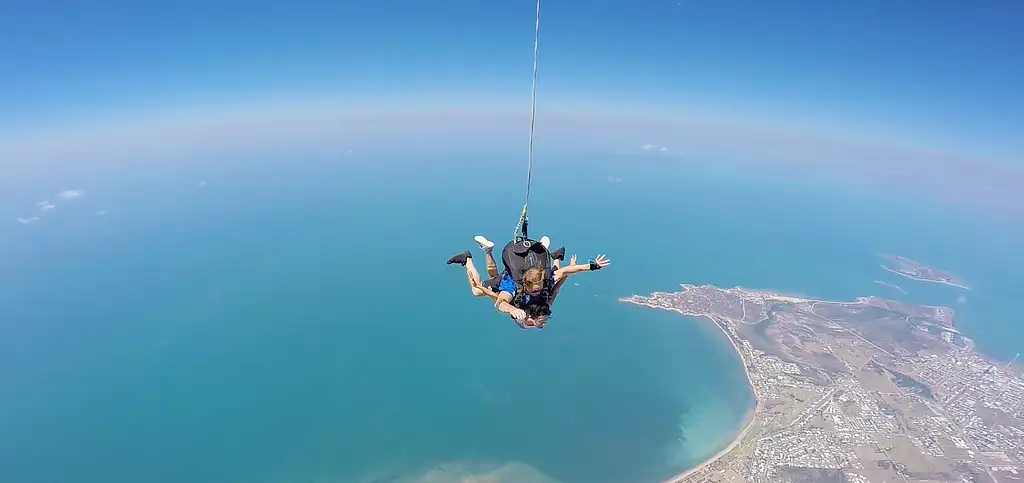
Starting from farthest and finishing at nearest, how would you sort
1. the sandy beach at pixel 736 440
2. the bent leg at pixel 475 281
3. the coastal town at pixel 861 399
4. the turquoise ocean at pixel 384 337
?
the turquoise ocean at pixel 384 337 → the coastal town at pixel 861 399 → the sandy beach at pixel 736 440 → the bent leg at pixel 475 281

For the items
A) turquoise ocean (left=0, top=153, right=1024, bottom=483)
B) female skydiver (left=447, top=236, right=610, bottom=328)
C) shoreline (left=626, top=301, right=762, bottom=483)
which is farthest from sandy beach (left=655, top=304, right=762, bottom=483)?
female skydiver (left=447, top=236, right=610, bottom=328)

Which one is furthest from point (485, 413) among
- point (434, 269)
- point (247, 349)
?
point (434, 269)

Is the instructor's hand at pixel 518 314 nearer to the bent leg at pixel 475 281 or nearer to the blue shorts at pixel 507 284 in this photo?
the blue shorts at pixel 507 284

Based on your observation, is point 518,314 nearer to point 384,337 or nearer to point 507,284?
point 507,284

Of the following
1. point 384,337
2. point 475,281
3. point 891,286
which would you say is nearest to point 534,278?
point 475,281

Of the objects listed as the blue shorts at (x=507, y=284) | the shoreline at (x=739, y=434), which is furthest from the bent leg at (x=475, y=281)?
the shoreline at (x=739, y=434)

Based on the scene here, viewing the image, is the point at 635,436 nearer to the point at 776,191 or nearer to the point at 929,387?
the point at 929,387

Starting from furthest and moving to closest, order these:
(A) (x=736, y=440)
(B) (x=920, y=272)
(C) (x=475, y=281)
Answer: (B) (x=920, y=272) < (A) (x=736, y=440) < (C) (x=475, y=281)

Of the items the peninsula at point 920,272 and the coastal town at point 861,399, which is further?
the peninsula at point 920,272
